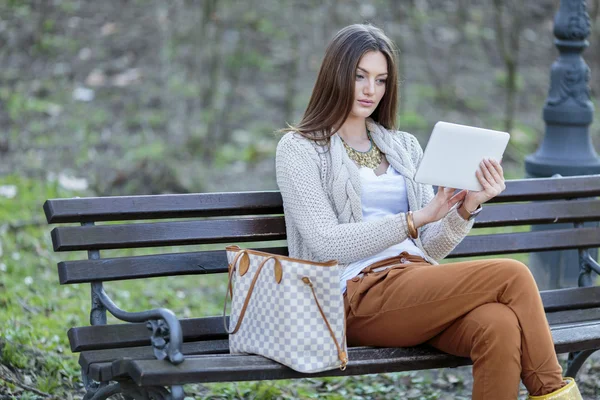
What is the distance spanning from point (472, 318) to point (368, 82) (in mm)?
1046

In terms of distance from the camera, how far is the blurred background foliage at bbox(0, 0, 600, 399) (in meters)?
5.62

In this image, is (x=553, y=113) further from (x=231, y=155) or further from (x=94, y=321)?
(x=231, y=155)

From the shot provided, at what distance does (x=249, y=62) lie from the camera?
9.86m

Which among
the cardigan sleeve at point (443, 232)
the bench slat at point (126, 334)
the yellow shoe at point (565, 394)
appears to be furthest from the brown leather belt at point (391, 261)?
the yellow shoe at point (565, 394)

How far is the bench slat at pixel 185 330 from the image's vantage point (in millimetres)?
3463

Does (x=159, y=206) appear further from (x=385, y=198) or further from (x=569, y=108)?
(x=569, y=108)

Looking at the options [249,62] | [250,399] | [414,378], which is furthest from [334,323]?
[249,62]

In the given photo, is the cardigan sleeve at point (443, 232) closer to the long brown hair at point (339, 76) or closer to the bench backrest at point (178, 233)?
the bench backrest at point (178, 233)

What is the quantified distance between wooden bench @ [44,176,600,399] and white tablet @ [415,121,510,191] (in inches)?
24.7

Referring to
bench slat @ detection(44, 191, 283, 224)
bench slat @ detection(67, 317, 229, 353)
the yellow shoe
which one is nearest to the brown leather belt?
bench slat @ detection(44, 191, 283, 224)

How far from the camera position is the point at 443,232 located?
3.78 metres

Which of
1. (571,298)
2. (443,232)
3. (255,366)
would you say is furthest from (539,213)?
(255,366)

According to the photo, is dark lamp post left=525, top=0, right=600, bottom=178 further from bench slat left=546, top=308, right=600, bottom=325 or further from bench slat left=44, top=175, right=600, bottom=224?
bench slat left=44, top=175, right=600, bottom=224

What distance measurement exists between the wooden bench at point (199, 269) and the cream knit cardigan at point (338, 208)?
0.85 ft
